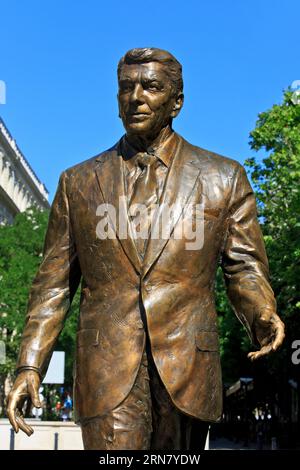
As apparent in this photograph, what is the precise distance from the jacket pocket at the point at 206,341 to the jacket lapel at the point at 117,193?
412 millimetres

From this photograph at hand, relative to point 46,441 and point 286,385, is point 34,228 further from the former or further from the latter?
point 46,441

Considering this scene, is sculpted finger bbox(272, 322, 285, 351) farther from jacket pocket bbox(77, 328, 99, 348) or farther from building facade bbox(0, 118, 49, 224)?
building facade bbox(0, 118, 49, 224)

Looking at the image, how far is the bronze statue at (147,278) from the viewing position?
4.39 meters

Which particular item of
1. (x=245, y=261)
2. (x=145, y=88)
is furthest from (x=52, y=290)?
(x=145, y=88)

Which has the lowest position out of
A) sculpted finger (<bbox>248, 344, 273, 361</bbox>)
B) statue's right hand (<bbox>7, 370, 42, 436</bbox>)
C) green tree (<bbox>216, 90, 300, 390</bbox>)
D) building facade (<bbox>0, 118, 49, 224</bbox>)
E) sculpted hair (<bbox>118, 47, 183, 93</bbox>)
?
statue's right hand (<bbox>7, 370, 42, 436</bbox>)

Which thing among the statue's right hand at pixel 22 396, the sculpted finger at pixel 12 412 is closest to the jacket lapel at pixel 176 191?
the statue's right hand at pixel 22 396

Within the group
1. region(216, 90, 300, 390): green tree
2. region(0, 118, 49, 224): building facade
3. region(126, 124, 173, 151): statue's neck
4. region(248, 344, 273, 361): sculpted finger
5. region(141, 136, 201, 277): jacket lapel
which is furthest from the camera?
region(0, 118, 49, 224): building facade

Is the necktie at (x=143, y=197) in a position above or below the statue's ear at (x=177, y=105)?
below

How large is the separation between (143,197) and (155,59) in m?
0.67

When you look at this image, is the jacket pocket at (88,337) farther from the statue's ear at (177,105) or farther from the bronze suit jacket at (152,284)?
the statue's ear at (177,105)

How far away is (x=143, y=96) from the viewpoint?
185 inches

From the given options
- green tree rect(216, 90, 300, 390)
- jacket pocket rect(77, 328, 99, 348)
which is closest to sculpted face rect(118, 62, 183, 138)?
jacket pocket rect(77, 328, 99, 348)

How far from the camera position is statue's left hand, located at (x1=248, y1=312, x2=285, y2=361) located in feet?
14.2

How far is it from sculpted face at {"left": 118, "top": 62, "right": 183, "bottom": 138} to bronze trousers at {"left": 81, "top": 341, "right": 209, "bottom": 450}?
1.11 m
